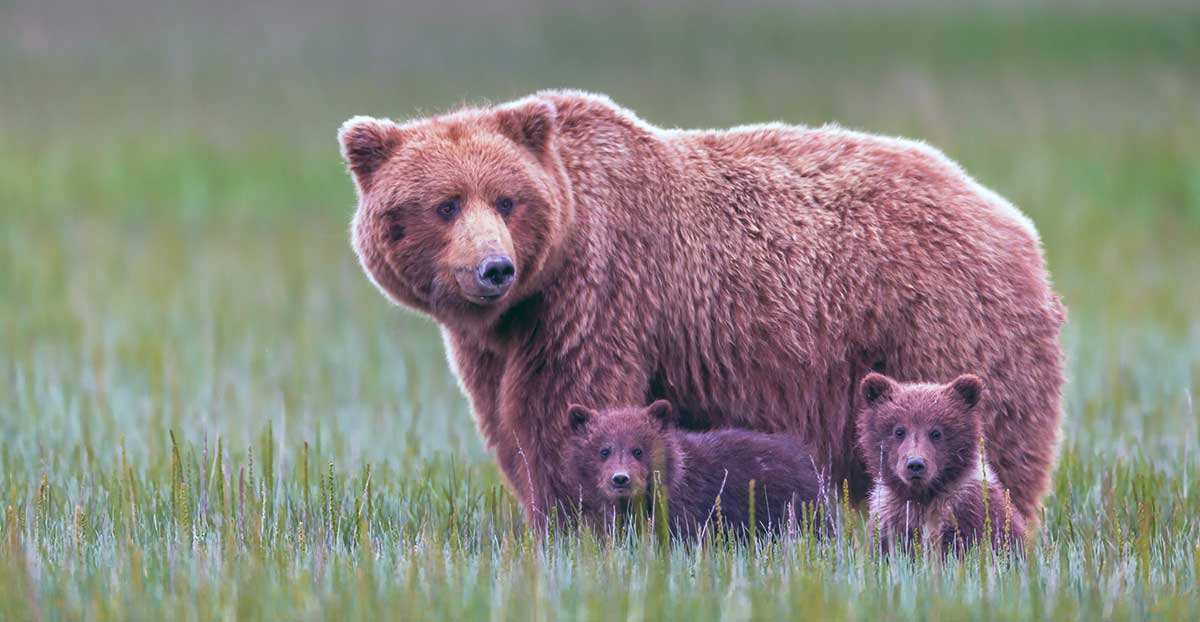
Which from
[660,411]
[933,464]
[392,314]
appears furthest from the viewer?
[392,314]

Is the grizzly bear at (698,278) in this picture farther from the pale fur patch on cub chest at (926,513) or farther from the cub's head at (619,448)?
the pale fur patch on cub chest at (926,513)

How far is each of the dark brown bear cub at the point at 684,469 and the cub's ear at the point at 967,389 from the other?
70 cm

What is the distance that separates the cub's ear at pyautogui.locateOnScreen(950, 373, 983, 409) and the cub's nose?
79.0 inches

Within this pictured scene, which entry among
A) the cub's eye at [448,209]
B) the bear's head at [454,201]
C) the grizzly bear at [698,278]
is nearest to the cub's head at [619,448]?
the grizzly bear at [698,278]

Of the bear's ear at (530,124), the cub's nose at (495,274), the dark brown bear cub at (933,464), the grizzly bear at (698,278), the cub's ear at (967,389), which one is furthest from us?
the bear's ear at (530,124)

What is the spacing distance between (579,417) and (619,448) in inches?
8.8

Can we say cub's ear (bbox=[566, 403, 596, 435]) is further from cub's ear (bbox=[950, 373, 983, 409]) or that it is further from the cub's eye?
cub's ear (bbox=[950, 373, 983, 409])

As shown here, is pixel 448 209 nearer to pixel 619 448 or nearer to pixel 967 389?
pixel 619 448

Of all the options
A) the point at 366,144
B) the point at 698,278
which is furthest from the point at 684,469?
the point at 366,144

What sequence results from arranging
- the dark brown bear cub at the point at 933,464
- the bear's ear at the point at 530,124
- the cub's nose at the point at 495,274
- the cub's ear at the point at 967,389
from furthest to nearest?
the bear's ear at the point at 530,124 < the cub's ear at the point at 967,389 < the dark brown bear cub at the point at 933,464 < the cub's nose at the point at 495,274

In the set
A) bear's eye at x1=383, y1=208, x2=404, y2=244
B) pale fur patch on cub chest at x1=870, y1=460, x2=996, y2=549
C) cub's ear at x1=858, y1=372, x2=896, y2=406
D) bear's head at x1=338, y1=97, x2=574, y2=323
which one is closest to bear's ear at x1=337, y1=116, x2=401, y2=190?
bear's head at x1=338, y1=97, x2=574, y2=323

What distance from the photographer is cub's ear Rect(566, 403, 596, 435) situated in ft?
22.1

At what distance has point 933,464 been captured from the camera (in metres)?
6.61

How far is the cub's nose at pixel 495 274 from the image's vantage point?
20.6 ft
